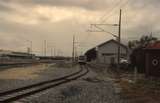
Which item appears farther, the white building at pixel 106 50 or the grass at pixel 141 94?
the white building at pixel 106 50

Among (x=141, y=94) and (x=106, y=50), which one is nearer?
(x=141, y=94)

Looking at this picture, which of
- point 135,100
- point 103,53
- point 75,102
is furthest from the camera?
point 103,53

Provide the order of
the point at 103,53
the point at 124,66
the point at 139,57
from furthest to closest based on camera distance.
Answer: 1. the point at 103,53
2. the point at 124,66
3. the point at 139,57

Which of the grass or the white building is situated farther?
the white building

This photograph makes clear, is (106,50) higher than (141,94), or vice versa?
(106,50)

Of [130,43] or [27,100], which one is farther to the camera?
[130,43]

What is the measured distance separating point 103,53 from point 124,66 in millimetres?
43369

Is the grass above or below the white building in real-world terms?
below

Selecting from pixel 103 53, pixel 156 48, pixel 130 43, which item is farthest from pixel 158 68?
pixel 130 43

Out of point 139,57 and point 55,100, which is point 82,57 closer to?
point 139,57

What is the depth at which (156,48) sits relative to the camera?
1740 inches

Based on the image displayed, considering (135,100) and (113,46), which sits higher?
(113,46)

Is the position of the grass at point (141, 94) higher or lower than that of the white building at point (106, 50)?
lower

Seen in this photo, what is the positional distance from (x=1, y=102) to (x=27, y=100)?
6.84 feet
